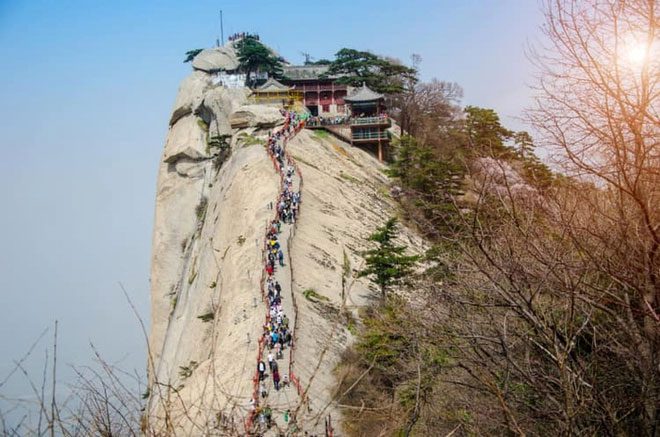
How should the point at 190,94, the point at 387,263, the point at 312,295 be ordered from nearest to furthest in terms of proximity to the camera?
1. the point at 387,263
2. the point at 312,295
3. the point at 190,94

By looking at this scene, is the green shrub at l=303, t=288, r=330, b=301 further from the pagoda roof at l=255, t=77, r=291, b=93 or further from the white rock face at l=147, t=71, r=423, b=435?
the pagoda roof at l=255, t=77, r=291, b=93

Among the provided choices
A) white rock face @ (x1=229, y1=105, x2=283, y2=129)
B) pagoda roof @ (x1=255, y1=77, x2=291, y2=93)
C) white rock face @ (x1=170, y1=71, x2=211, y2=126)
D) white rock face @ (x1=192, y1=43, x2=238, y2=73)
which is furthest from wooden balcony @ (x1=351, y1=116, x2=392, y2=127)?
white rock face @ (x1=192, y1=43, x2=238, y2=73)

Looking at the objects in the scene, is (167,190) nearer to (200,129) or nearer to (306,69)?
(200,129)

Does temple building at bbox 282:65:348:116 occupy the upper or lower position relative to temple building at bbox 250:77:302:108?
upper

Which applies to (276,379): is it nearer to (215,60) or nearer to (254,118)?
(254,118)

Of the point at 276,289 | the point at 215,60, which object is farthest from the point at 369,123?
the point at 276,289

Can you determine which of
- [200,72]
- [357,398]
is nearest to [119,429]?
[357,398]
